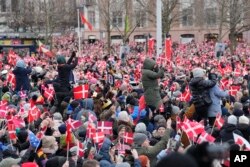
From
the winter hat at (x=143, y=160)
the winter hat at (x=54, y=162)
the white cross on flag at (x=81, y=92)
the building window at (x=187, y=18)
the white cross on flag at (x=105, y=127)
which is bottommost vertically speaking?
the winter hat at (x=143, y=160)

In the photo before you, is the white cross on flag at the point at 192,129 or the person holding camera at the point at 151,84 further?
the person holding camera at the point at 151,84

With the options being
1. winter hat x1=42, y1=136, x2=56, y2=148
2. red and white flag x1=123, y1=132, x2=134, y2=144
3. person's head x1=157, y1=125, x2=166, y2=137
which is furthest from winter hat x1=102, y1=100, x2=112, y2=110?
winter hat x1=42, y1=136, x2=56, y2=148

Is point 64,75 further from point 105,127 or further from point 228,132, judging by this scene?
point 228,132

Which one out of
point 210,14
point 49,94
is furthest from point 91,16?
point 49,94

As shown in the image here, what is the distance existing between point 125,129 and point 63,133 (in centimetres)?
107

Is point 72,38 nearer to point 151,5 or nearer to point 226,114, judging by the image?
point 151,5

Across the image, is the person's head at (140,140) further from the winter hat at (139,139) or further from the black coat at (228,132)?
the black coat at (228,132)

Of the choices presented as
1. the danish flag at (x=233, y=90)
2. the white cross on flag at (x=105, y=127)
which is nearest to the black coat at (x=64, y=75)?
the danish flag at (x=233, y=90)

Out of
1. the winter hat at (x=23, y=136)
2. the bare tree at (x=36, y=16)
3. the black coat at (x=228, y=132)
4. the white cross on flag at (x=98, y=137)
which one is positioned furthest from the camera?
the bare tree at (x=36, y=16)

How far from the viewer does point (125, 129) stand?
848cm

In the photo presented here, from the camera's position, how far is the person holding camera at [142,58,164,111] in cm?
1162

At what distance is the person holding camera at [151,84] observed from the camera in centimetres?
1162

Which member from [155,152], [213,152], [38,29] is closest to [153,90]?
[155,152]

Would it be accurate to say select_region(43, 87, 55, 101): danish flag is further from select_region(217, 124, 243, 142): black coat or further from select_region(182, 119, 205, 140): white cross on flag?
select_region(182, 119, 205, 140): white cross on flag
